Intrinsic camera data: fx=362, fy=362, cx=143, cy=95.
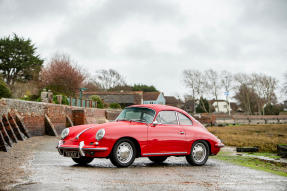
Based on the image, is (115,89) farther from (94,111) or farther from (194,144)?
(194,144)

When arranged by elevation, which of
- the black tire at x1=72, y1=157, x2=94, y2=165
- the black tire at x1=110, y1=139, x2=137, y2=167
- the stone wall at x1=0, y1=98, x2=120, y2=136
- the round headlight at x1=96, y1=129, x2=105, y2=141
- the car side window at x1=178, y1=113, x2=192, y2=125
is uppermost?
the stone wall at x1=0, y1=98, x2=120, y2=136

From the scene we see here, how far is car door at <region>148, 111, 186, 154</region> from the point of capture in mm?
8641

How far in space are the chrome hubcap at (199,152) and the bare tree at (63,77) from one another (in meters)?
34.2

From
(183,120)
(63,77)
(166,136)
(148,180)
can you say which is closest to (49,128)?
(183,120)

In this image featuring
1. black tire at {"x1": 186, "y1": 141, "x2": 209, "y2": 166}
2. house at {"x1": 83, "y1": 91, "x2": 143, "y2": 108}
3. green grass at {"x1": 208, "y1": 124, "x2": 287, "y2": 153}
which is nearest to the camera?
black tire at {"x1": 186, "y1": 141, "x2": 209, "y2": 166}

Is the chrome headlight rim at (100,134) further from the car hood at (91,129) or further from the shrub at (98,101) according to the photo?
the shrub at (98,101)

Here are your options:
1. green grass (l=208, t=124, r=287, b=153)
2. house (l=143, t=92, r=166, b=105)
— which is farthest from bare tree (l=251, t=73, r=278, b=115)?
green grass (l=208, t=124, r=287, b=153)

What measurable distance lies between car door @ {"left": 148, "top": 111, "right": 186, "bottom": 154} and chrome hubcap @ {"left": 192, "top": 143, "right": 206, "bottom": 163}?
14.9 inches

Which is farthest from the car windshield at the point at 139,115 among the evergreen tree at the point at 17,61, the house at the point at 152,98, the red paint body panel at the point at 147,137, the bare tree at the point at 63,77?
the house at the point at 152,98

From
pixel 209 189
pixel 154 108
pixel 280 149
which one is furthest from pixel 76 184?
pixel 280 149

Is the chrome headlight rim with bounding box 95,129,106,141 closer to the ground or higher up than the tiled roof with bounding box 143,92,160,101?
closer to the ground

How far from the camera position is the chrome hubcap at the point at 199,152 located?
9.31 m

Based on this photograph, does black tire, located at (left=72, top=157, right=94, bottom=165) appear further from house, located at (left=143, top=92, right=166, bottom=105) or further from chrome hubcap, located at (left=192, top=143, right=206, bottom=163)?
house, located at (left=143, top=92, right=166, bottom=105)

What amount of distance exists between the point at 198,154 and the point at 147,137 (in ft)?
5.41
